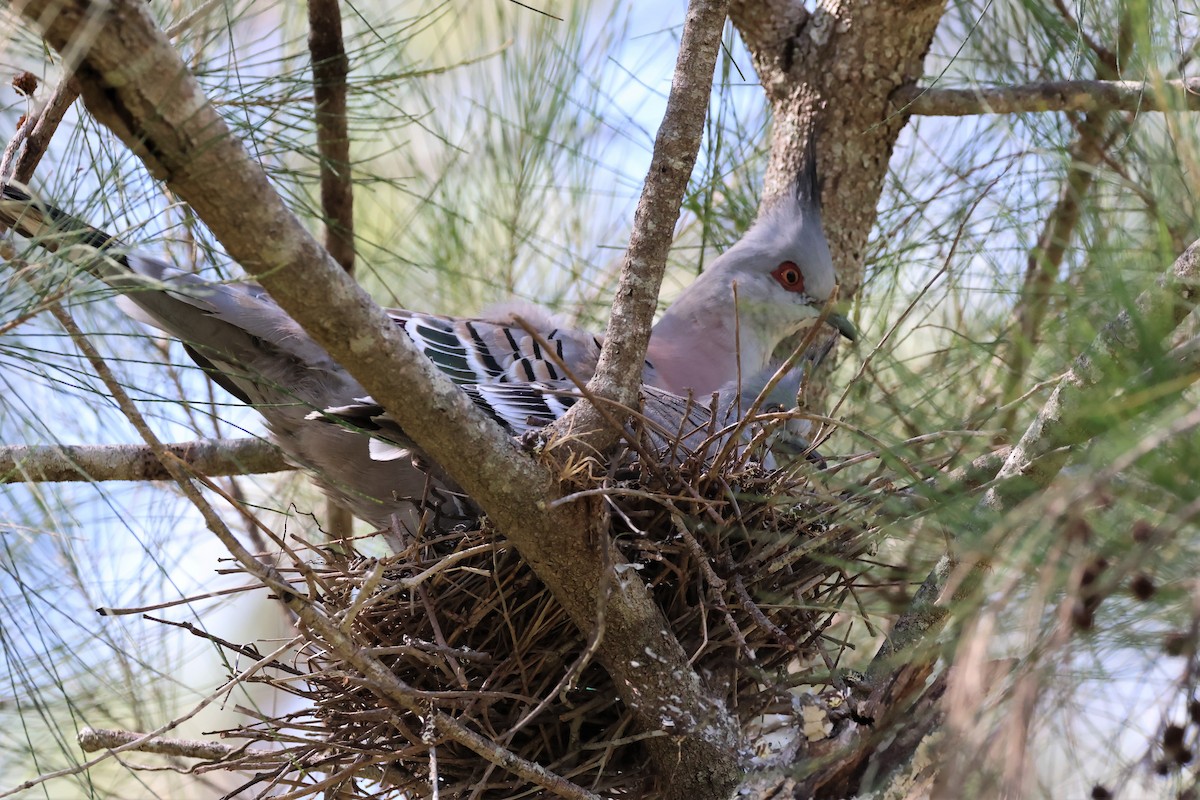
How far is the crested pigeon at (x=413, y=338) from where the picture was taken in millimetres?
2182

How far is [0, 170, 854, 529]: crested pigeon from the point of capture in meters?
2.18

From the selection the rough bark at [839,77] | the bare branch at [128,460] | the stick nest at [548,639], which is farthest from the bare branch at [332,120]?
the rough bark at [839,77]

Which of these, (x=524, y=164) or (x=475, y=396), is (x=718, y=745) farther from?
(x=524, y=164)

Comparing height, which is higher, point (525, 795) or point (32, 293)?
point (32, 293)

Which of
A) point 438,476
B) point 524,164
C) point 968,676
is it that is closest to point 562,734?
point 438,476

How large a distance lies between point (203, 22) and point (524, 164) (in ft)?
5.08

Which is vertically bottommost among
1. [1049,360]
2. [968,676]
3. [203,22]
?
[968,676]

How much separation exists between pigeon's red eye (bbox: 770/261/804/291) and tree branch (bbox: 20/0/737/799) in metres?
1.33

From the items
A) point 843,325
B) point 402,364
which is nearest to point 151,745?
point 402,364

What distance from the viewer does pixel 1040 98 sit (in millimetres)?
2662

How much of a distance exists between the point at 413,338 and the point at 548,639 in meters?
0.78

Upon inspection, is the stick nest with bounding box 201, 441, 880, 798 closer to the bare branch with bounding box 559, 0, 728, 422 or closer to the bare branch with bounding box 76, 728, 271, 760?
the bare branch with bounding box 76, 728, 271, 760

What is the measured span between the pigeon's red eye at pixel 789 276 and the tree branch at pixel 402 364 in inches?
52.5

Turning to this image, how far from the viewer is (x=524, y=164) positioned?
383 centimetres
